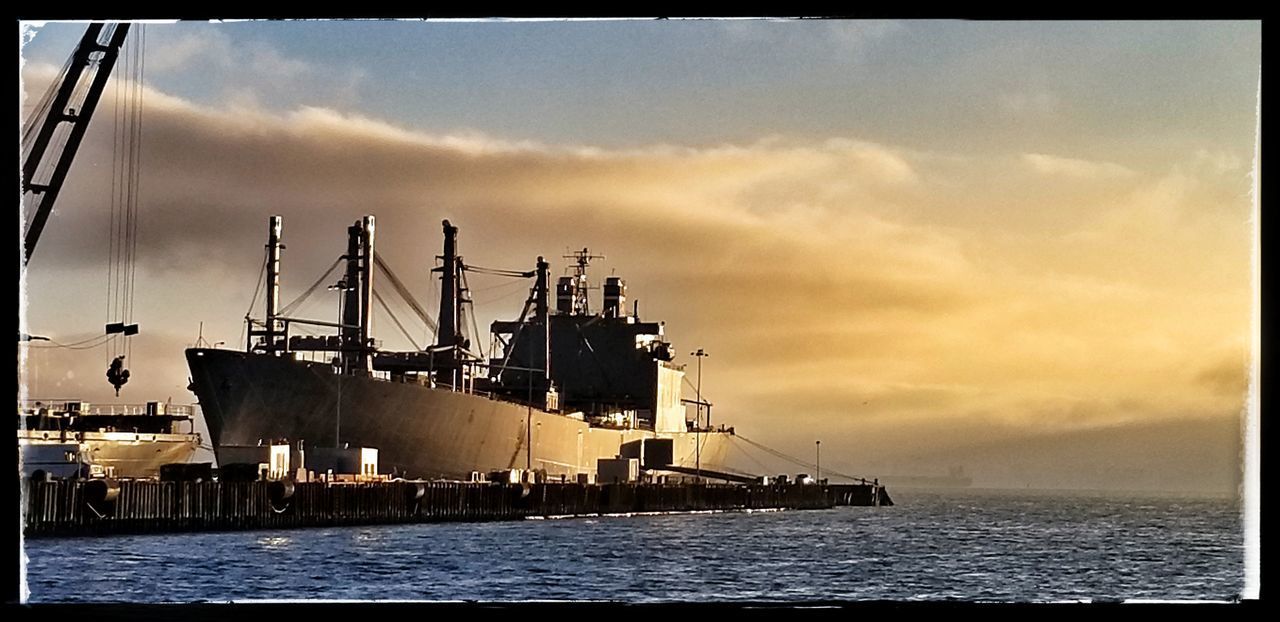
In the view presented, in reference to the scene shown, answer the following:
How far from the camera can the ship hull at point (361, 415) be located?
163ft

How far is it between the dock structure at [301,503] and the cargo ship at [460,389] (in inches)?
109

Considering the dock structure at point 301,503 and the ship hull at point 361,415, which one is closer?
the dock structure at point 301,503

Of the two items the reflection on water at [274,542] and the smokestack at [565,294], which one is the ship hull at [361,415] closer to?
the reflection on water at [274,542]

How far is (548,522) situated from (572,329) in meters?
22.1

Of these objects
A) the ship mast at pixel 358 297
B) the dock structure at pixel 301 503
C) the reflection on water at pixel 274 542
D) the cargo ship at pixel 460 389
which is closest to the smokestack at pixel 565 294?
the cargo ship at pixel 460 389

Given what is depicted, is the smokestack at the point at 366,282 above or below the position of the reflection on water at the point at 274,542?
above

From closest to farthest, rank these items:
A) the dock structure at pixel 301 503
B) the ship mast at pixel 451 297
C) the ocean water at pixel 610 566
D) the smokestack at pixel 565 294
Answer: the ocean water at pixel 610 566 < the dock structure at pixel 301 503 < the ship mast at pixel 451 297 < the smokestack at pixel 565 294

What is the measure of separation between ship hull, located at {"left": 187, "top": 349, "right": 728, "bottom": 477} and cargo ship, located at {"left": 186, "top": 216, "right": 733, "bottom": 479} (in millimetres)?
41

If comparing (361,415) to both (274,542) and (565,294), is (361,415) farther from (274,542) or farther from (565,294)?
(565,294)

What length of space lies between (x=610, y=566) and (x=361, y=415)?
18.2 meters

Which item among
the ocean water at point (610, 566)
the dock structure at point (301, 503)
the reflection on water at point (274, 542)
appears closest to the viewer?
the ocean water at point (610, 566)

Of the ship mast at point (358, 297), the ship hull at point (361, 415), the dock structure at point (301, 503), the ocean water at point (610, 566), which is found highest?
the ship mast at point (358, 297)

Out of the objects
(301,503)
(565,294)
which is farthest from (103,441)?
(565,294)
